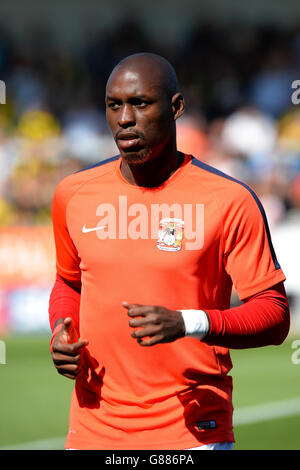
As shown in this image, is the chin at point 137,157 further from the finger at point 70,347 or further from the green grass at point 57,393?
the green grass at point 57,393

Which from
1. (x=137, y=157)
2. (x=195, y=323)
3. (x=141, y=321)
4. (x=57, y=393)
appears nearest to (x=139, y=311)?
(x=141, y=321)

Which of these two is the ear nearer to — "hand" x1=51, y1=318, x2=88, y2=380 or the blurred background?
"hand" x1=51, y1=318, x2=88, y2=380

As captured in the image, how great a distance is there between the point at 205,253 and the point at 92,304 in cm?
54

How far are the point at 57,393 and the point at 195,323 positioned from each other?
626 centimetres

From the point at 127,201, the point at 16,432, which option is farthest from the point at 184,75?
the point at 127,201

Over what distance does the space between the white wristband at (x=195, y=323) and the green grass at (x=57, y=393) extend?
4004mm

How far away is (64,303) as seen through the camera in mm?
3910

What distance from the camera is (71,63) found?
60.5 ft

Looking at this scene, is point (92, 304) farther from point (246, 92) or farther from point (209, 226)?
point (246, 92)

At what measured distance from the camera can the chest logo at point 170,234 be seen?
3.53 meters

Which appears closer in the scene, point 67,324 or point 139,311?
point 139,311

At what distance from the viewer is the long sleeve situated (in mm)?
3285

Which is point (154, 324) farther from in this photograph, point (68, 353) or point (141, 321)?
point (68, 353)

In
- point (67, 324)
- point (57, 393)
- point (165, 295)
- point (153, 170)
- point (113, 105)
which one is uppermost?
point (113, 105)
